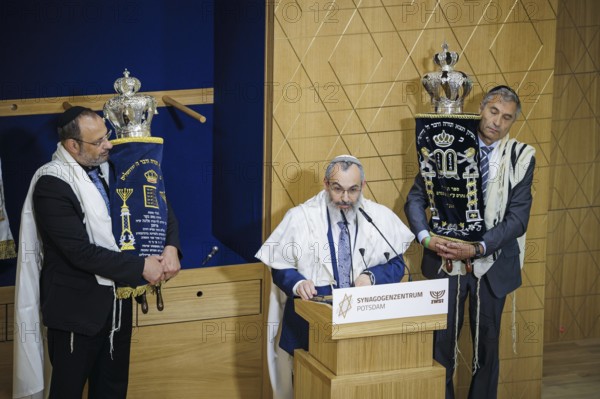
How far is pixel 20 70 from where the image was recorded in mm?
5676

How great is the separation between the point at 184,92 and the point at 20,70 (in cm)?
93

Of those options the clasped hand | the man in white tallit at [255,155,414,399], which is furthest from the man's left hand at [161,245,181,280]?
the man in white tallit at [255,155,414,399]

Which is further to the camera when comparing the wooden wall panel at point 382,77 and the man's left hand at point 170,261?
the wooden wall panel at point 382,77

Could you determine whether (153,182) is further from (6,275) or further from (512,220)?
(512,220)

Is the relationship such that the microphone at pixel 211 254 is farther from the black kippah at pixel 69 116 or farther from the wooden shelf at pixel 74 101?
the black kippah at pixel 69 116

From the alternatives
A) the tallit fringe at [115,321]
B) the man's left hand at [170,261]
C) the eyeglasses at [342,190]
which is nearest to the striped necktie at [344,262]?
the eyeglasses at [342,190]

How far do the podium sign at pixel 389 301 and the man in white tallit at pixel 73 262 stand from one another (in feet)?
2.99

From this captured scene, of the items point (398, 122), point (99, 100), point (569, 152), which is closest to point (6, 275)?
point (99, 100)

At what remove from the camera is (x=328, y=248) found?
16.0ft

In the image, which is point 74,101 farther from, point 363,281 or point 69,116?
point 363,281

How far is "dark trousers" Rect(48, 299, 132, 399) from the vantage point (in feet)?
14.9

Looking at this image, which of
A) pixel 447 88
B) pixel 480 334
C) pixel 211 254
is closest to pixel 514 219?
pixel 480 334

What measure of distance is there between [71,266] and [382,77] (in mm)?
1951

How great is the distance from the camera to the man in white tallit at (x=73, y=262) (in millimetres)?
4492
